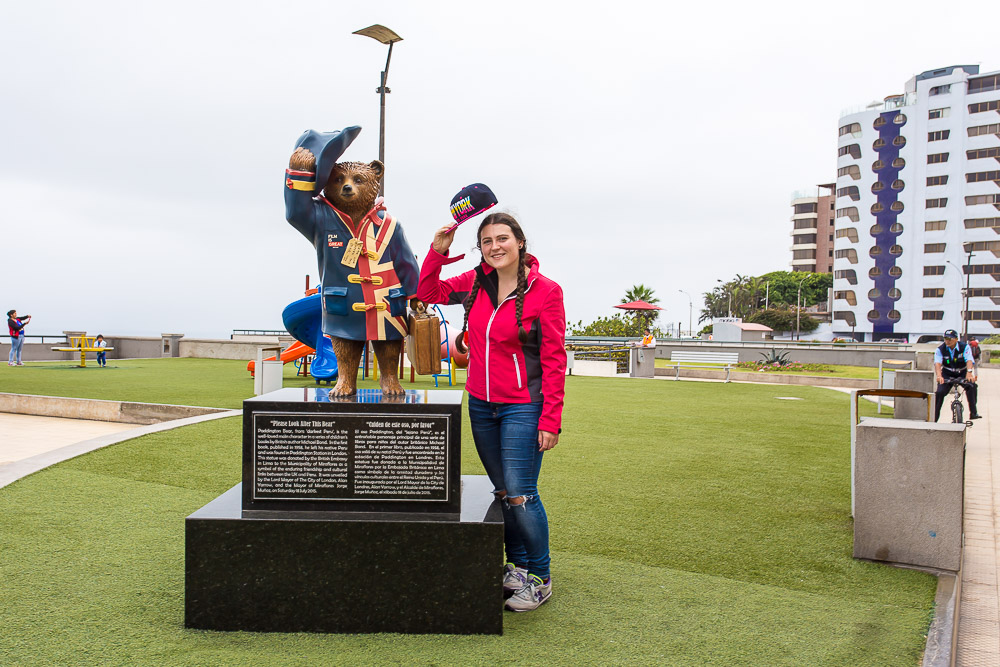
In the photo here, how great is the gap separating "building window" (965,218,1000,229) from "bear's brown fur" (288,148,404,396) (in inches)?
2676

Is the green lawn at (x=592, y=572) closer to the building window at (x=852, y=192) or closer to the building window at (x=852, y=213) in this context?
the building window at (x=852, y=213)

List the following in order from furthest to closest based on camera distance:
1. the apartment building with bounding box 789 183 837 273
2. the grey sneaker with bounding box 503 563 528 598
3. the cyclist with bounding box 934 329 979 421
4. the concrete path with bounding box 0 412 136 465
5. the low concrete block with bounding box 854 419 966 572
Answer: the apartment building with bounding box 789 183 837 273, the cyclist with bounding box 934 329 979 421, the concrete path with bounding box 0 412 136 465, the low concrete block with bounding box 854 419 966 572, the grey sneaker with bounding box 503 563 528 598

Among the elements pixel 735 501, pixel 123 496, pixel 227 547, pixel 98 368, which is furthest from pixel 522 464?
pixel 98 368

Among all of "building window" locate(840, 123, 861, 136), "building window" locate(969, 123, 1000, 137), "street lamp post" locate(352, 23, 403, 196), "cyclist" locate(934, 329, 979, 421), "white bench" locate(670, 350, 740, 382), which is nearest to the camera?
"street lamp post" locate(352, 23, 403, 196)

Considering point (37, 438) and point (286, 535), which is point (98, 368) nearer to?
point (37, 438)

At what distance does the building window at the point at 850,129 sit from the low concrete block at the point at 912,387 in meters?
62.8

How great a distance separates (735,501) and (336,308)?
3.55 m

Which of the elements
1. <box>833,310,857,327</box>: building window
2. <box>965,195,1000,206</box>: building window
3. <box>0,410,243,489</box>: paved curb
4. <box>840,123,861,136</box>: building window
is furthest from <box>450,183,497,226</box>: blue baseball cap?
<box>840,123,861,136</box>: building window

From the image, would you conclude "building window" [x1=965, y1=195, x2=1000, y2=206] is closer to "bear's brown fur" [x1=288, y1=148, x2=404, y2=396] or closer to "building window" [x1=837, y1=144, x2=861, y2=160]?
"building window" [x1=837, y1=144, x2=861, y2=160]

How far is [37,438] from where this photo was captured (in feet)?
33.0

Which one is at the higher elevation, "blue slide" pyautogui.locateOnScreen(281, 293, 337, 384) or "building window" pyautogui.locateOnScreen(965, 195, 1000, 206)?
"building window" pyautogui.locateOnScreen(965, 195, 1000, 206)

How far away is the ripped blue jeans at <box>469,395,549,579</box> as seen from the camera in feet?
11.6

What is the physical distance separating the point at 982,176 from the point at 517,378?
69399 millimetres

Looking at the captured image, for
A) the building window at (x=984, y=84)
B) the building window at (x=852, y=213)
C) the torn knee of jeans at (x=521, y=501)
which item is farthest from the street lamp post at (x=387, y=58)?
the building window at (x=984, y=84)
